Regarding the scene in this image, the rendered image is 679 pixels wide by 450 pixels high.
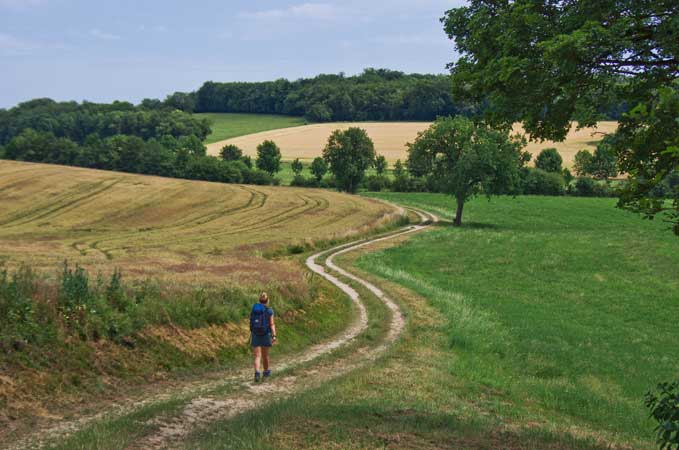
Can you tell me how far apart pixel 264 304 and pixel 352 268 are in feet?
85.6

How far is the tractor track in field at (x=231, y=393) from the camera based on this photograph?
484 inches

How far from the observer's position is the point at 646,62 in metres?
11.6

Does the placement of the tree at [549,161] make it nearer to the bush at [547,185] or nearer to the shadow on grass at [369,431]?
the bush at [547,185]

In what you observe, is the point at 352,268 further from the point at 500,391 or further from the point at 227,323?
the point at 500,391

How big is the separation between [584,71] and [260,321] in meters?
10.5

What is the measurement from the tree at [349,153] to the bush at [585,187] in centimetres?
3762

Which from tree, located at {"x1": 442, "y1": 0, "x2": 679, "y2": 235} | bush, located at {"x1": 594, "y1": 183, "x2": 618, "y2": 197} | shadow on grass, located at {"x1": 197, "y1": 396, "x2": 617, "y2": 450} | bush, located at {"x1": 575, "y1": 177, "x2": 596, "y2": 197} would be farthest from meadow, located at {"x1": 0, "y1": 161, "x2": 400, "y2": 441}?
bush, located at {"x1": 594, "y1": 183, "x2": 618, "y2": 197}

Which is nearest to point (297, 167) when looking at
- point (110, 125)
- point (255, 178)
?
point (255, 178)

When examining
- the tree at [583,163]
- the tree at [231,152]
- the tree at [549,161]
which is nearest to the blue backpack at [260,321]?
the tree at [583,163]

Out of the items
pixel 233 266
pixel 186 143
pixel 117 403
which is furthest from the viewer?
pixel 186 143

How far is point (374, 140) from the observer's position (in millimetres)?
161750

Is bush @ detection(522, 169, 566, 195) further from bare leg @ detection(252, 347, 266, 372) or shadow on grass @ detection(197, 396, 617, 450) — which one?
shadow on grass @ detection(197, 396, 617, 450)

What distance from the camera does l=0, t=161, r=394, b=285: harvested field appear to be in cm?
3488

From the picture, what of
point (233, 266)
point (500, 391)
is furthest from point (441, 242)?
point (500, 391)
